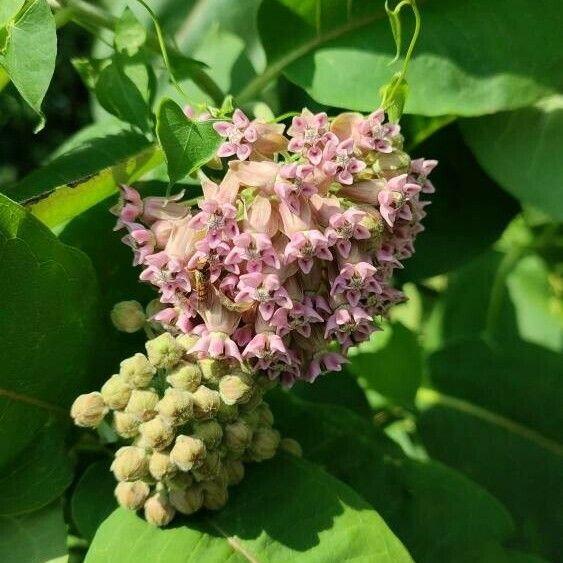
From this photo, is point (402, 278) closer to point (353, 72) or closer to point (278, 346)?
point (353, 72)

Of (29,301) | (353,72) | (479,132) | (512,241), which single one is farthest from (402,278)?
(512,241)

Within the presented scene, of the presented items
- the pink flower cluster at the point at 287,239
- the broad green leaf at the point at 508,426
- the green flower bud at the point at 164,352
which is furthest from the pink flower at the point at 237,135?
the broad green leaf at the point at 508,426

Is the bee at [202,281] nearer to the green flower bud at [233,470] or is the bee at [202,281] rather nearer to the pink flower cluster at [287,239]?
the pink flower cluster at [287,239]

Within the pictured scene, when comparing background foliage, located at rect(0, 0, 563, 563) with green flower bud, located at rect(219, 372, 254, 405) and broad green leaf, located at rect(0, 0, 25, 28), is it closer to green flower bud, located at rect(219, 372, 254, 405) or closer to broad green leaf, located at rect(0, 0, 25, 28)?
broad green leaf, located at rect(0, 0, 25, 28)

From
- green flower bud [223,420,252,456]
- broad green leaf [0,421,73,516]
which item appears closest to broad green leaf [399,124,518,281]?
green flower bud [223,420,252,456]

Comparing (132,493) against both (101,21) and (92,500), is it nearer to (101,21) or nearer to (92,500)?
(92,500)
